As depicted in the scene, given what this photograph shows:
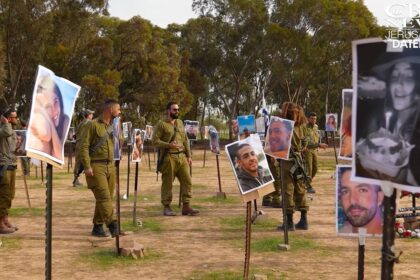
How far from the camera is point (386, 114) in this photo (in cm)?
292

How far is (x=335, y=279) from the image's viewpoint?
5.65 metres

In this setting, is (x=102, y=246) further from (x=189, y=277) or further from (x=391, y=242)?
(x=391, y=242)

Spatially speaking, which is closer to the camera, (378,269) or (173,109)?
(378,269)

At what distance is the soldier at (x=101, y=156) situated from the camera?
738 centimetres

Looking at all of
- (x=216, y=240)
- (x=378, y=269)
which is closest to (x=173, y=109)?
(x=216, y=240)

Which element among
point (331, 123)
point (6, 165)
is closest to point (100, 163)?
point (6, 165)

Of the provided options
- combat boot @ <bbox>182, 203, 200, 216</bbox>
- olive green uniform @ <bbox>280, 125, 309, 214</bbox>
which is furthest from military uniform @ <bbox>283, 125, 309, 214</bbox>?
combat boot @ <bbox>182, 203, 200, 216</bbox>

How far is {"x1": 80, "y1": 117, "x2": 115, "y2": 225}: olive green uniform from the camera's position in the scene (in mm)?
7383

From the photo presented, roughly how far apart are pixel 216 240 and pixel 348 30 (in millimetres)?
33387

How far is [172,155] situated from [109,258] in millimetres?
3330

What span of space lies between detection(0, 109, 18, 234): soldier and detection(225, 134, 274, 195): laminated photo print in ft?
13.2

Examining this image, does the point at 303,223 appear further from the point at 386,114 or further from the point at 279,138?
the point at 386,114

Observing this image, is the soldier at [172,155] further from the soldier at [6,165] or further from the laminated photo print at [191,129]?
the laminated photo print at [191,129]

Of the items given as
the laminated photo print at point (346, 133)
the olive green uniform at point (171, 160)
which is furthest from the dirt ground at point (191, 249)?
the laminated photo print at point (346, 133)
